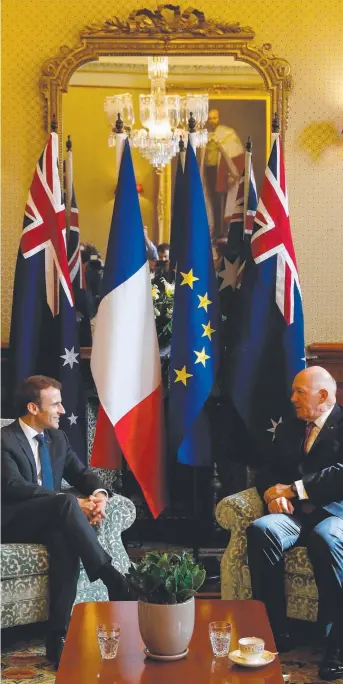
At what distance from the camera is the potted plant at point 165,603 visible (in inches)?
112

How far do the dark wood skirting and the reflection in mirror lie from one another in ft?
2.89

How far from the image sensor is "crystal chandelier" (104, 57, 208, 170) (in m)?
5.41

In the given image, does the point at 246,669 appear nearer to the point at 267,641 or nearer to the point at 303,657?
the point at 267,641

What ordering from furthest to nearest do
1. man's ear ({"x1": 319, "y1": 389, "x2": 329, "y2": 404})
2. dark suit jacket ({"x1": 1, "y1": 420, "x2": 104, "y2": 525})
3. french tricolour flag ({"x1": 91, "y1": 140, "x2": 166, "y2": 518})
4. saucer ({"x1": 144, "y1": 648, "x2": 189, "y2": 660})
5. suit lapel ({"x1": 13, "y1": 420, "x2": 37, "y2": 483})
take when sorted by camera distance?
french tricolour flag ({"x1": 91, "y1": 140, "x2": 166, "y2": 518}) < man's ear ({"x1": 319, "y1": 389, "x2": 329, "y2": 404}) < suit lapel ({"x1": 13, "y1": 420, "x2": 37, "y2": 483}) < dark suit jacket ({"x1": 1, "y1": 420, "x2": 104, "y2": 525}) < saucer ({"x1": 144, "y1": 648, "x2": 189, "y2": 660})

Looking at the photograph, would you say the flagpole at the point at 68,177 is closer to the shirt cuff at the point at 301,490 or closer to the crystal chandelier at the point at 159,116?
the crystal chandelier at the point at 159,116

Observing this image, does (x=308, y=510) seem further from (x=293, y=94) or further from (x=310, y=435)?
(x=293, y=94)

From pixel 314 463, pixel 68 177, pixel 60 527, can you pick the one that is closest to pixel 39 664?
pixel 60 527

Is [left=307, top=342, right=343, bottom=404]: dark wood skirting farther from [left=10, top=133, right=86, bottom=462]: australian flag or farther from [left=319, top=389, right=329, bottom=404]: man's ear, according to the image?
[left=10, top=133, right=86, bottom=462]: australian flag

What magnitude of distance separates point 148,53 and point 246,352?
73.4 inches

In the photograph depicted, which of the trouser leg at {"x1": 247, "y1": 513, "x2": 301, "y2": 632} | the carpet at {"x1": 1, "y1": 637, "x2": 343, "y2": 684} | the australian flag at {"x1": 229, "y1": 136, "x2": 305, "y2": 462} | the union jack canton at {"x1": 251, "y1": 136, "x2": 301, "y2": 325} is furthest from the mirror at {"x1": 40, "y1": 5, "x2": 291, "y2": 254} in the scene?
the carpet at {"x1": 1, "y1": 637, "x2": 343, "y2": 684}

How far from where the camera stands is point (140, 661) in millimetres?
2879

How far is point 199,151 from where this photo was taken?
5.47m

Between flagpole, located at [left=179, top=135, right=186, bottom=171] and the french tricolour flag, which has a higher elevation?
flagpole, located at [left=179, top=135, right=186, bottom=171]

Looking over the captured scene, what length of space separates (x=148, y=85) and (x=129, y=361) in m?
1.68
